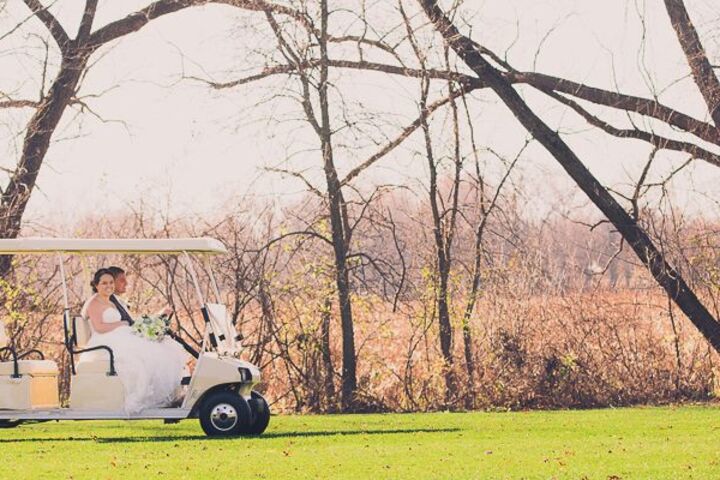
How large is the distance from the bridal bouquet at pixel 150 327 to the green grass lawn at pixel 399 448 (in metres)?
0.96

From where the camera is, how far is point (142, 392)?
546 inches

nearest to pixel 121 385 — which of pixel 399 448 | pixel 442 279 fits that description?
pixel 399 448

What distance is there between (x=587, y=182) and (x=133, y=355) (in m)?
7.85

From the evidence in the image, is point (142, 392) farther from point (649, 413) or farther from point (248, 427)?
point (649, 413)

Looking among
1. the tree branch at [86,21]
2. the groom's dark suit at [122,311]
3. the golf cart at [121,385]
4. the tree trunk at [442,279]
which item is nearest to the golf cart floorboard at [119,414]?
the golf cart at [121,385]

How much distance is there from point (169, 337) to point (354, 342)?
451 centimetres

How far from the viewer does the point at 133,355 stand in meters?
14.0

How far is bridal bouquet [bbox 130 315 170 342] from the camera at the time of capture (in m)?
14.1

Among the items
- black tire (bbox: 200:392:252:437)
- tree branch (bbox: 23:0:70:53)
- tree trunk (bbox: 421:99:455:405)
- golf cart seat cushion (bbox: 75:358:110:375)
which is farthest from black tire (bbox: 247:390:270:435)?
tree branch (bbox: 23:0:70:53)

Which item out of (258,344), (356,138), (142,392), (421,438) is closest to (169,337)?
(142,392)

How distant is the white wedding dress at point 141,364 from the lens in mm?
13836

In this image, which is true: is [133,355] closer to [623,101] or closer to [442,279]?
[442,279]

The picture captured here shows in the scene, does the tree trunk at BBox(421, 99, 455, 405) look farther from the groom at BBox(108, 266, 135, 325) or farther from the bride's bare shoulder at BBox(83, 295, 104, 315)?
the bride's bare shoulder at BBox(83, 295, 104, 315)

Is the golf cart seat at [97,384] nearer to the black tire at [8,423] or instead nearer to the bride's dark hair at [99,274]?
the bride's dark hair at [99,274]
